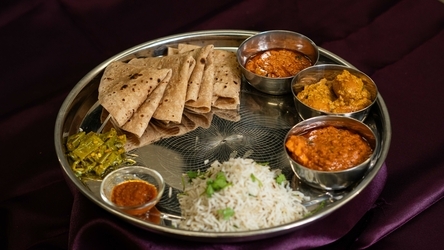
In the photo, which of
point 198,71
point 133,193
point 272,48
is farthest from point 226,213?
point 272,48

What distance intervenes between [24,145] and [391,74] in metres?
2.43

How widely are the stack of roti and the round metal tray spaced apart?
0.26 ft

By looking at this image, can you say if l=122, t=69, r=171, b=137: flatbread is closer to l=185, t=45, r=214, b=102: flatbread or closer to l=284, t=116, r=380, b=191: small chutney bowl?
l=185, t=45, r=214, b=102: flatbread

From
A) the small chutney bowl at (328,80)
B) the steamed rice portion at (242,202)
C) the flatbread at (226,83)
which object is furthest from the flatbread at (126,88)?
the small chutney bowl at (328,80)

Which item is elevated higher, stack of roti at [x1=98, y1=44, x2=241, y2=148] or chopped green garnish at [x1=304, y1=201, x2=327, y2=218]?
stack of roti at [x1=98, y1=44, x2=241, y2=148]

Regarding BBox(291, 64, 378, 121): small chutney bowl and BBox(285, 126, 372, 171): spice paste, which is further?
BBox(291, 64, 378, 121): small chutney bowl

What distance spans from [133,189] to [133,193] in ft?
0.09

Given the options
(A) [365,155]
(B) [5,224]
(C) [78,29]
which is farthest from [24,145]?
(A) [365,155]

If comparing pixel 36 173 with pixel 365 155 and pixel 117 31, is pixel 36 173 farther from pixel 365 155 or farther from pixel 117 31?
pixel 365 155

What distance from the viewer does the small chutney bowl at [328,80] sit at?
2822mm

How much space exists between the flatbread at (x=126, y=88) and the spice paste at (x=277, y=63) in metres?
0.49

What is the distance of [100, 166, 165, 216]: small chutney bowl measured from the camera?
245 cm

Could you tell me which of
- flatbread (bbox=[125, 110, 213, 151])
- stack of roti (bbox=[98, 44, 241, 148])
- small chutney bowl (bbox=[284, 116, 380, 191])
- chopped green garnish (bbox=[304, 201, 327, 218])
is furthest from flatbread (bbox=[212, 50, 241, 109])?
chopped green garnish (bbox=[304, 201, 327, 218])

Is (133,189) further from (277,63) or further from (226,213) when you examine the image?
(277,63)
